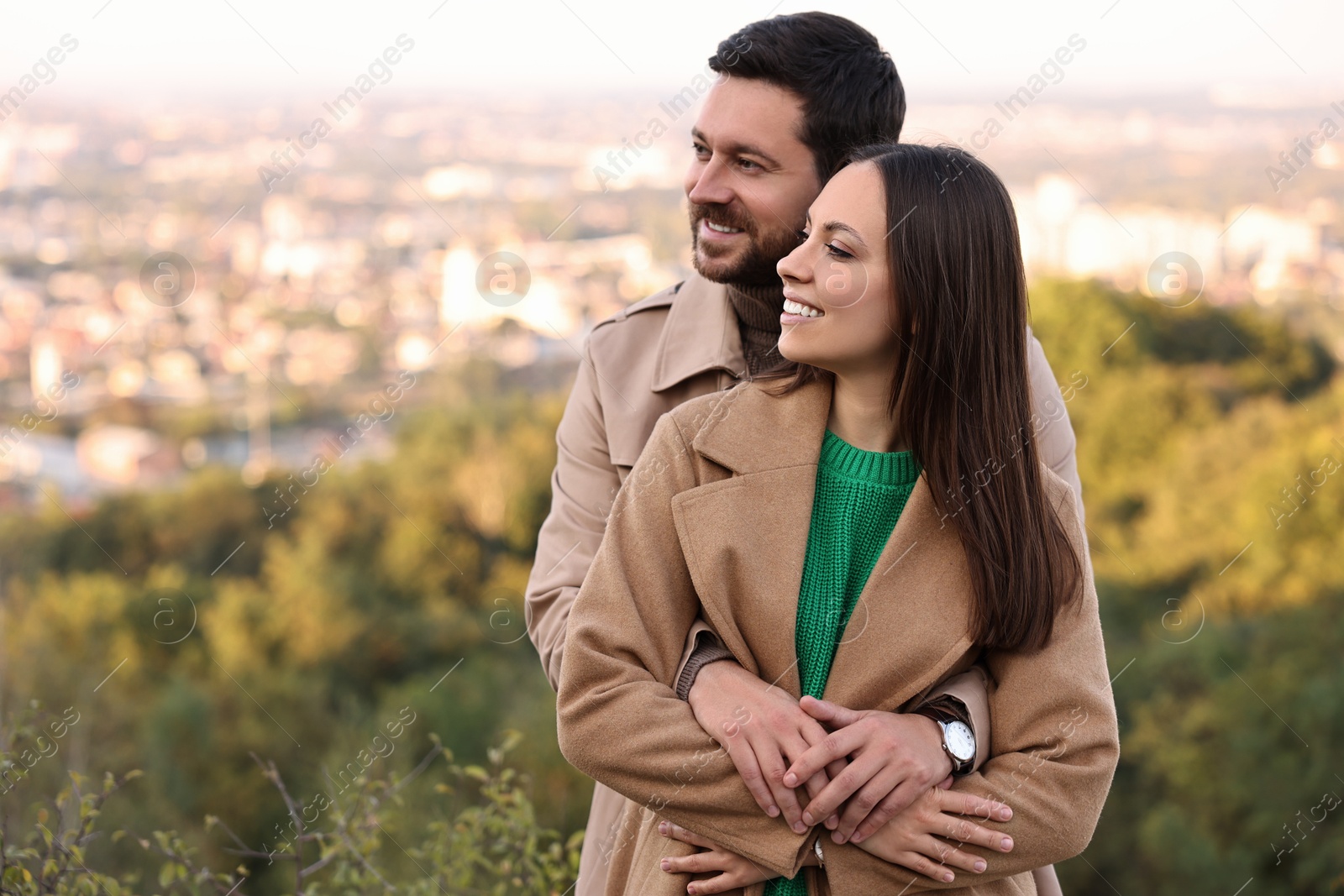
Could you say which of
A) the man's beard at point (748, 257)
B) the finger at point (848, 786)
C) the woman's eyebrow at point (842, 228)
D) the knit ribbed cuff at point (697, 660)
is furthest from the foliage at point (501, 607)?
the woman's eyebrow at point (842, 228)

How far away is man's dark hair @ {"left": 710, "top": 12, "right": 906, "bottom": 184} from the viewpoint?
7.22 ft

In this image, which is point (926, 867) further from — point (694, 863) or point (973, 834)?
point (694, 863)

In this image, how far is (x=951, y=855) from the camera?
4.83 ft

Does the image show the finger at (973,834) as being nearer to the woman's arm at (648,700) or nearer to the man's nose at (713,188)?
the woman's arm at (648,700)

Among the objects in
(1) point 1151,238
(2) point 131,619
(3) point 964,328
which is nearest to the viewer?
(3) point 964,328

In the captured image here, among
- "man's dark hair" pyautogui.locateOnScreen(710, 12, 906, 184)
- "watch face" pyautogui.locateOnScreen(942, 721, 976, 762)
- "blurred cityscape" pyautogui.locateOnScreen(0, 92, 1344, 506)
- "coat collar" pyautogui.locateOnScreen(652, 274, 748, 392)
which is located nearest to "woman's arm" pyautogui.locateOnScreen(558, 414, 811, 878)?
"watch face" pyautogui.locateOnScreen(942, 721, 976, 762)

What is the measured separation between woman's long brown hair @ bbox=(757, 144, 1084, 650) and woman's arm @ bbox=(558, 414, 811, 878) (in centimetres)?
36

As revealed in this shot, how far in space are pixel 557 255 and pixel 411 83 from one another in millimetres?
6982

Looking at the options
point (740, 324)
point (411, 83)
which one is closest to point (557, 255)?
point (411, 83)

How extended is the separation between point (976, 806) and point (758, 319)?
3.25 ft

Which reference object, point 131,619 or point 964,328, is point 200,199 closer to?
point 131,619

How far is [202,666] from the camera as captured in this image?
2012cm

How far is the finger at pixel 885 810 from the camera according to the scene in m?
1.47

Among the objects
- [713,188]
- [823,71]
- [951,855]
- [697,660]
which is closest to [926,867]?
[951,855]
